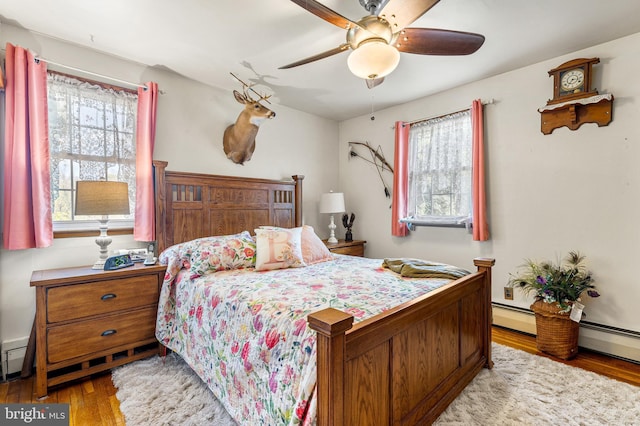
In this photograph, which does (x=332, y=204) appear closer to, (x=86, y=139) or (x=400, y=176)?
(x=400, y=176)

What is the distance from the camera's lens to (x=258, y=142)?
359 centimetres

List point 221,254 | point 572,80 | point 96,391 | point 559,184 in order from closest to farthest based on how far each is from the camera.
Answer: point 96,391, point 221,254, point 572,80, point 559,184

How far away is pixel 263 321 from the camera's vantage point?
4.85 ft

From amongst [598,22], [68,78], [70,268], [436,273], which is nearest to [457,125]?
[598,22]

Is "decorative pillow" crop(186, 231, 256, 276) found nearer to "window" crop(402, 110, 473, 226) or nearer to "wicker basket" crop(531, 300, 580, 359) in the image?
"window" crop(402, 110, 473, 226)

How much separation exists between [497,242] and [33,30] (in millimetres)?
4411

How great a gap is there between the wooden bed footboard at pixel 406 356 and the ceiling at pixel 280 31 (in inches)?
69.5

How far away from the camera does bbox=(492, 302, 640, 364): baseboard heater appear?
2.36 meters

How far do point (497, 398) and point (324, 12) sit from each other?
2.50 metres

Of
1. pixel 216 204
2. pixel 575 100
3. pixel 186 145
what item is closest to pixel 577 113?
pixel 575 100

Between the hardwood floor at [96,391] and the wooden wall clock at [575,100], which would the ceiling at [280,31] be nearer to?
the wooden wall clock at [575,100]

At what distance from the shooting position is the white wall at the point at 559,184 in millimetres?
2389

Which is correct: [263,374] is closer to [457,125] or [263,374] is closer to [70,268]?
[70,268]

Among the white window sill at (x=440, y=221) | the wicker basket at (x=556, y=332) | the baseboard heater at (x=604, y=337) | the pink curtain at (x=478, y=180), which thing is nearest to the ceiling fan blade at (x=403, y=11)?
the pink curtain at (x=478, y=180)
